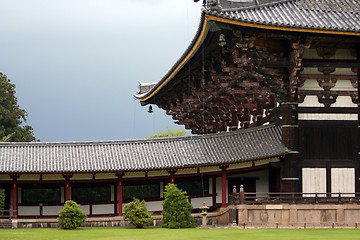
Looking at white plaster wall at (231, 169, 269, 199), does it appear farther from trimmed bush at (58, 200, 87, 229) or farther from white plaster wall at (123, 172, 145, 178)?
trimmed bush at (58, 200, 87, 229)

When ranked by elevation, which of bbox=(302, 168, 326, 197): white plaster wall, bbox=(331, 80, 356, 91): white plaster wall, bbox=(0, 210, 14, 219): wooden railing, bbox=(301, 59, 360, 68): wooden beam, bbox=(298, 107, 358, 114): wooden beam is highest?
bbox=(301, 59, 360, 68): wooden beam

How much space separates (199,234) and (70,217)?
863 centimetres

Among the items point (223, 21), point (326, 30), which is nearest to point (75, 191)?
point (223, 21)

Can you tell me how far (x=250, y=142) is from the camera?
140 ft

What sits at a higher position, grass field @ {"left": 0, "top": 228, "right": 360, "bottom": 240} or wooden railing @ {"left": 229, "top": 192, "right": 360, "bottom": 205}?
wooden railing @ {"left": 229, "top": 192, "right": 360, "bottom": 205}

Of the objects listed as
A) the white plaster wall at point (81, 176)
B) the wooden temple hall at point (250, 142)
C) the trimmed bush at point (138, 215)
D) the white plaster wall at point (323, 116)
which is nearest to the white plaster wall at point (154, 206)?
the wooden temple hall at point (250, 142)

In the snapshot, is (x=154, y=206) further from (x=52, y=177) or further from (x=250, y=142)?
(x=250, y=142)

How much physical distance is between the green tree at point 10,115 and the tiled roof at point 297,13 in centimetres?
4487

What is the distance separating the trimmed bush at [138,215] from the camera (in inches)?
1538

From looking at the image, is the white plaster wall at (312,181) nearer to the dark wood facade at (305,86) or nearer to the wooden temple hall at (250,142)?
the wooden temple hall at (250,142)

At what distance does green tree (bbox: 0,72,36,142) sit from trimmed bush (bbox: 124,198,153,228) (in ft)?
135

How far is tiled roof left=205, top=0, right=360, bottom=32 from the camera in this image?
3672 centimetres

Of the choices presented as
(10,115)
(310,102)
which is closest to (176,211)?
(310,102)

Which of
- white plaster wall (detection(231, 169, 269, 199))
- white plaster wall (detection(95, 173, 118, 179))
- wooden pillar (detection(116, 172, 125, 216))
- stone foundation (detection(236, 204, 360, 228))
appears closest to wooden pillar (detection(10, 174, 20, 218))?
white plaster wall (detection(95, 173, 118, 179))
